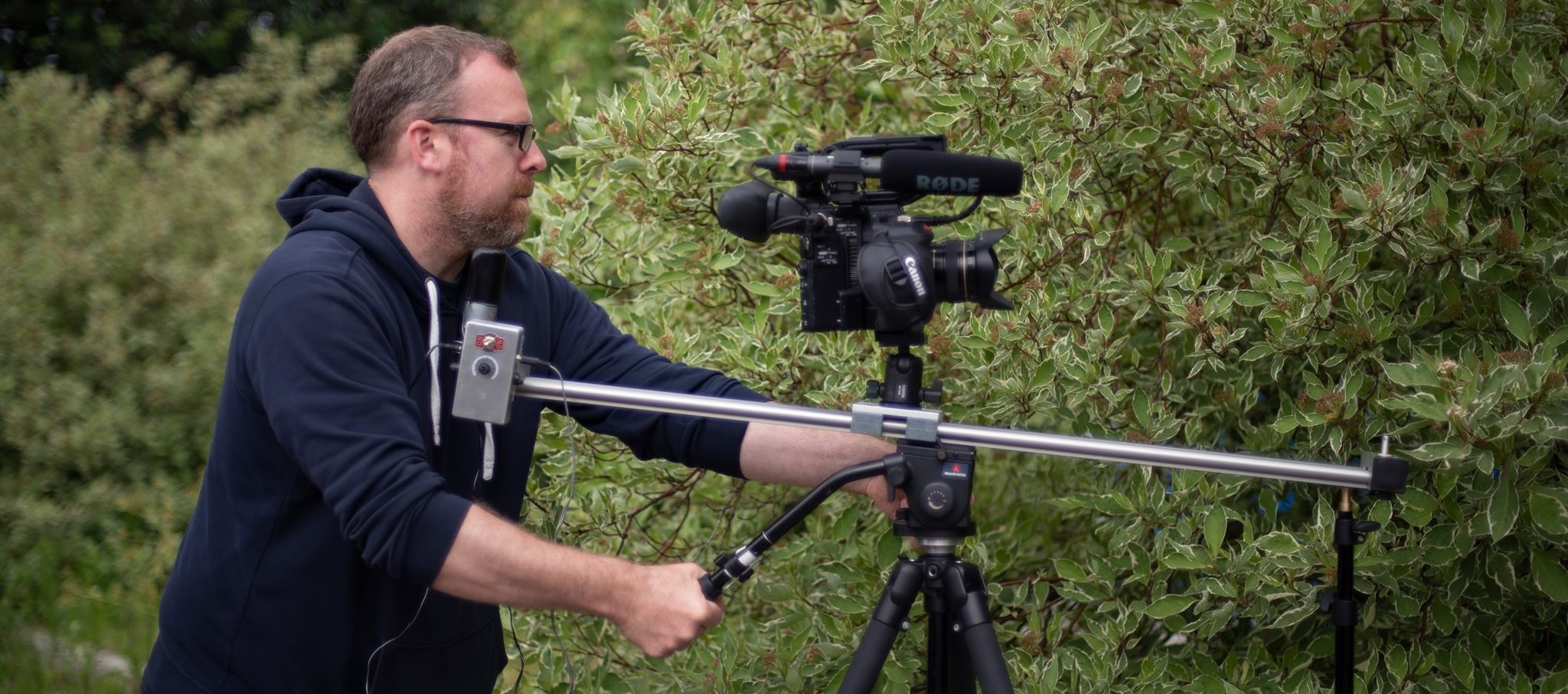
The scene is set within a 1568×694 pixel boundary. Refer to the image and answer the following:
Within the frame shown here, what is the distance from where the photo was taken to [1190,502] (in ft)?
9.06

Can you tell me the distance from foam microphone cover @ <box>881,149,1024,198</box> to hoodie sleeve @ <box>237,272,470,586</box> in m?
0.87

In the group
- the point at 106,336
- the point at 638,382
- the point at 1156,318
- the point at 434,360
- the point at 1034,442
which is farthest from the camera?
the point at 106,336

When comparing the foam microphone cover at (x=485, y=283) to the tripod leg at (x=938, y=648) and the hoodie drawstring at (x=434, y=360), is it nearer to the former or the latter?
the hoodie drawstring at (x=434, y=360)

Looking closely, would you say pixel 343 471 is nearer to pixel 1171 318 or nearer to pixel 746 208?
pixel 746 208

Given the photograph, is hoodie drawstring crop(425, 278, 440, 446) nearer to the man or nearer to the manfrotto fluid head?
the man

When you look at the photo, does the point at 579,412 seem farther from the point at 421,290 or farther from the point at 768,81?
the point at 768,81

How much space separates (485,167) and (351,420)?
65 cm

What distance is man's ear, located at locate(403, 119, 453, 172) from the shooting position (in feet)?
8.29

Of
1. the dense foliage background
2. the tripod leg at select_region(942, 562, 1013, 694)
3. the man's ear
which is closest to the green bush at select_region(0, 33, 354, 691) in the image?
the dense foliage background

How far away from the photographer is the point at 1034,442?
2061 millimetres

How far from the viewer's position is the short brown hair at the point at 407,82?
2.55 metres

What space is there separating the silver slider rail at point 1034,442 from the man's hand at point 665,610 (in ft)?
0.86

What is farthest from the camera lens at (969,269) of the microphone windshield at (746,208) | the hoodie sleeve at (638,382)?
the hoodie sleeve at (638,382)

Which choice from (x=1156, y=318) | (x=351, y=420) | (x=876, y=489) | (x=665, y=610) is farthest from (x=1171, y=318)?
(x=351, y=420)
